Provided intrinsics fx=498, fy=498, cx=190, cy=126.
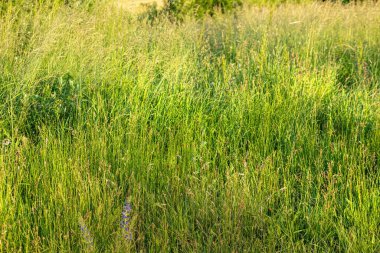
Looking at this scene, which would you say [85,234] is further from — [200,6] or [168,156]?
[200,6]

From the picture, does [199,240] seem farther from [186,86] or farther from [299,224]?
[186,86]

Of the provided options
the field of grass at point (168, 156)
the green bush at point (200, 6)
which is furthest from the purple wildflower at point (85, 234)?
the green bush at point (200, 6)

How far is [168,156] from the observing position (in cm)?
320

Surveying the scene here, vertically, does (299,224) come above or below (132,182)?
below

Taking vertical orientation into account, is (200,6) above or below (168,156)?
above

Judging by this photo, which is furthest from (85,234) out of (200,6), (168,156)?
(200,6)

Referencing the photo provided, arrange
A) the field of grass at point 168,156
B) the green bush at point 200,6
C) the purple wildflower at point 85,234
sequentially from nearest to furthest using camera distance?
the purple wildflower at point 85,234, the field of grass at point 168,156, the green bush at point 200,6

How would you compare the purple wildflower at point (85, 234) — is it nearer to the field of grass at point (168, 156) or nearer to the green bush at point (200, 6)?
the field of grass at point (168, 156)

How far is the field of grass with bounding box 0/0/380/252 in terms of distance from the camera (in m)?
2.52

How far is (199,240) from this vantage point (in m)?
2.43

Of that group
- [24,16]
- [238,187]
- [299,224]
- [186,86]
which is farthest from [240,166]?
[24,16]

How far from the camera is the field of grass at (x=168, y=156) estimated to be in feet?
8.26

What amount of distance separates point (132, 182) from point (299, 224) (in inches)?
39.2

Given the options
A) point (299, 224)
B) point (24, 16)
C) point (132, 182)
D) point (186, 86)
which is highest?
point (24, 16)
